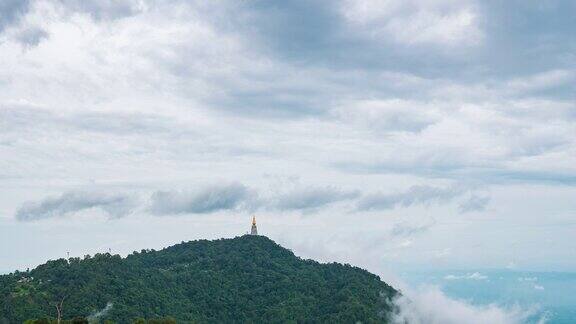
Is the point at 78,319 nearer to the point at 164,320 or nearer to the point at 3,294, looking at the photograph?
the point at 164,320

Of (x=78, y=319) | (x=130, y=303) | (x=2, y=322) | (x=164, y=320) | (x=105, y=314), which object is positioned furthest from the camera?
(x=130, y=303)

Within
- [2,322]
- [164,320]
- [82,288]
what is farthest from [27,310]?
[164,320]

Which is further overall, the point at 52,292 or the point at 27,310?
the point at 52,292

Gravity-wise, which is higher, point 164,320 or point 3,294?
point 3,294

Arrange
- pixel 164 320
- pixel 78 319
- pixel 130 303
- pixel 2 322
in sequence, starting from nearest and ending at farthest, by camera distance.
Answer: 1. pixel 78 319
2. pixel 164 320
3. pixel 2 322
4. pixel 130 303

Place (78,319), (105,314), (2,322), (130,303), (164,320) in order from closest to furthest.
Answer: (78,319), (164,320), (2,322), (105,314), (130,303)

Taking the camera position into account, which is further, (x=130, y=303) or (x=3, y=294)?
(x=130, y=303)

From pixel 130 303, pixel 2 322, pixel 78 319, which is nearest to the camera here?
pixel 78 319

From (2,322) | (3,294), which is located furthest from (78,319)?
(3,294)

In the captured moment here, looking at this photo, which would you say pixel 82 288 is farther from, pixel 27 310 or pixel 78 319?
pixel 78 319
